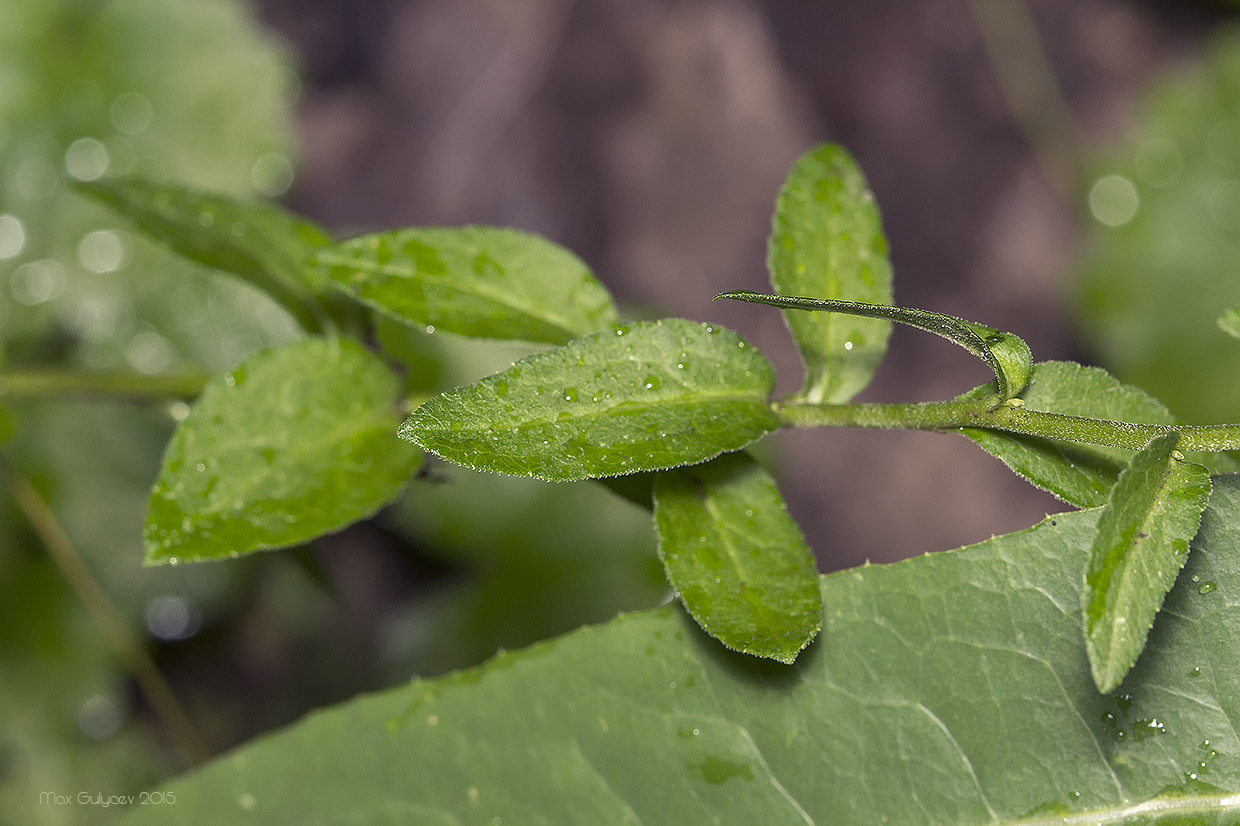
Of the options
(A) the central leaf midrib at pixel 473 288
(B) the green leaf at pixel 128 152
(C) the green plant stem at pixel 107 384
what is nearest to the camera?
(A) the central leaf midrib at pixel 473 288

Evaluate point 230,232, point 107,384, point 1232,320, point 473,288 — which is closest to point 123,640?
point 107,384

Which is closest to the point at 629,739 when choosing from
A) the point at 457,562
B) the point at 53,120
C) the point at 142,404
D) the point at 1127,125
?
the point at 142,404

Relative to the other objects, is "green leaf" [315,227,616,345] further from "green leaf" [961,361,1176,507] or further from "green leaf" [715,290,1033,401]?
"green leaf" [961,361,1176,507]

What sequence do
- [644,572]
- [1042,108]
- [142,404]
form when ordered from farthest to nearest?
[1042,108] → [644,572] → [142,404]

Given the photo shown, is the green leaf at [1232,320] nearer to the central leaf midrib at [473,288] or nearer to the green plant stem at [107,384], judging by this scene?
the central leaf midrib at [473,288]

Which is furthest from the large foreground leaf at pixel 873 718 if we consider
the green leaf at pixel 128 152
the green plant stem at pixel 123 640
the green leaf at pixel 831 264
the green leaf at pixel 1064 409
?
the green leaf at pixel 128 152

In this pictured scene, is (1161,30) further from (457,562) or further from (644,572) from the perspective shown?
(457,562)

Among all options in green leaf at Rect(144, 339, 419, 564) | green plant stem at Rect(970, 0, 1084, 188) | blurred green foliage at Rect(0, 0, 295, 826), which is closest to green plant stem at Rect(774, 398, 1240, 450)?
green leaf at Rect(144, 339, 419, 564)
